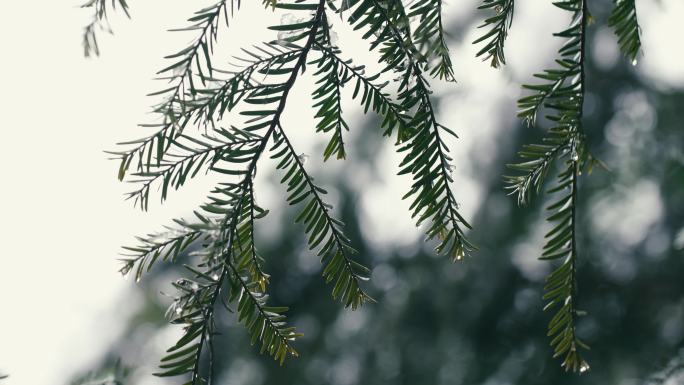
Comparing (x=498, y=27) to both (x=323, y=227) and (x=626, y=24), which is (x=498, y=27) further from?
(x=323, y=227)

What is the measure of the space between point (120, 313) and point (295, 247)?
75 cm

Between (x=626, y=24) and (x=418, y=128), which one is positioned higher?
(x=626, y=24)

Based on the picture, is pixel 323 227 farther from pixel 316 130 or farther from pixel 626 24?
pixel 626 24

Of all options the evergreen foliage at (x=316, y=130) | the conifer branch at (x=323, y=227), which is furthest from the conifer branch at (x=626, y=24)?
the conifer branch at (x=323, y=227)

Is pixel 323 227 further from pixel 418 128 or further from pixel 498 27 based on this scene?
pixel 498 27

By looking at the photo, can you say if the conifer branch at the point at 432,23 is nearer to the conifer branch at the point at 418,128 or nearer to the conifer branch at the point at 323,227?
the conifer branch at the point at 418,128

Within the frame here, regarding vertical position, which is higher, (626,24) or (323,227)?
(626,24)

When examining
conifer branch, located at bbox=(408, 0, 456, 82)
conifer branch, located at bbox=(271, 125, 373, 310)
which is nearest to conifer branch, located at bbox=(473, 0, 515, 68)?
conifer branch, located at bbox=(408, 0, 456, 82)

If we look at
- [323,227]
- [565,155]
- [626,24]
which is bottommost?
[323,227]

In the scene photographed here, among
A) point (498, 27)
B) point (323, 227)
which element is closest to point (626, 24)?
point (498, 27)

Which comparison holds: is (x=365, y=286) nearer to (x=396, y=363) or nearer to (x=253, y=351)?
(x=396, y=363)

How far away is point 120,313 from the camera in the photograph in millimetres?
2602

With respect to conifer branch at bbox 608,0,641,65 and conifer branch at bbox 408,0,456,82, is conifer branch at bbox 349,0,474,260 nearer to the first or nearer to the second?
conifer branch at bbox 408,0,456,82

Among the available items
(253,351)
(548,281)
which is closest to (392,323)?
(253,351)
